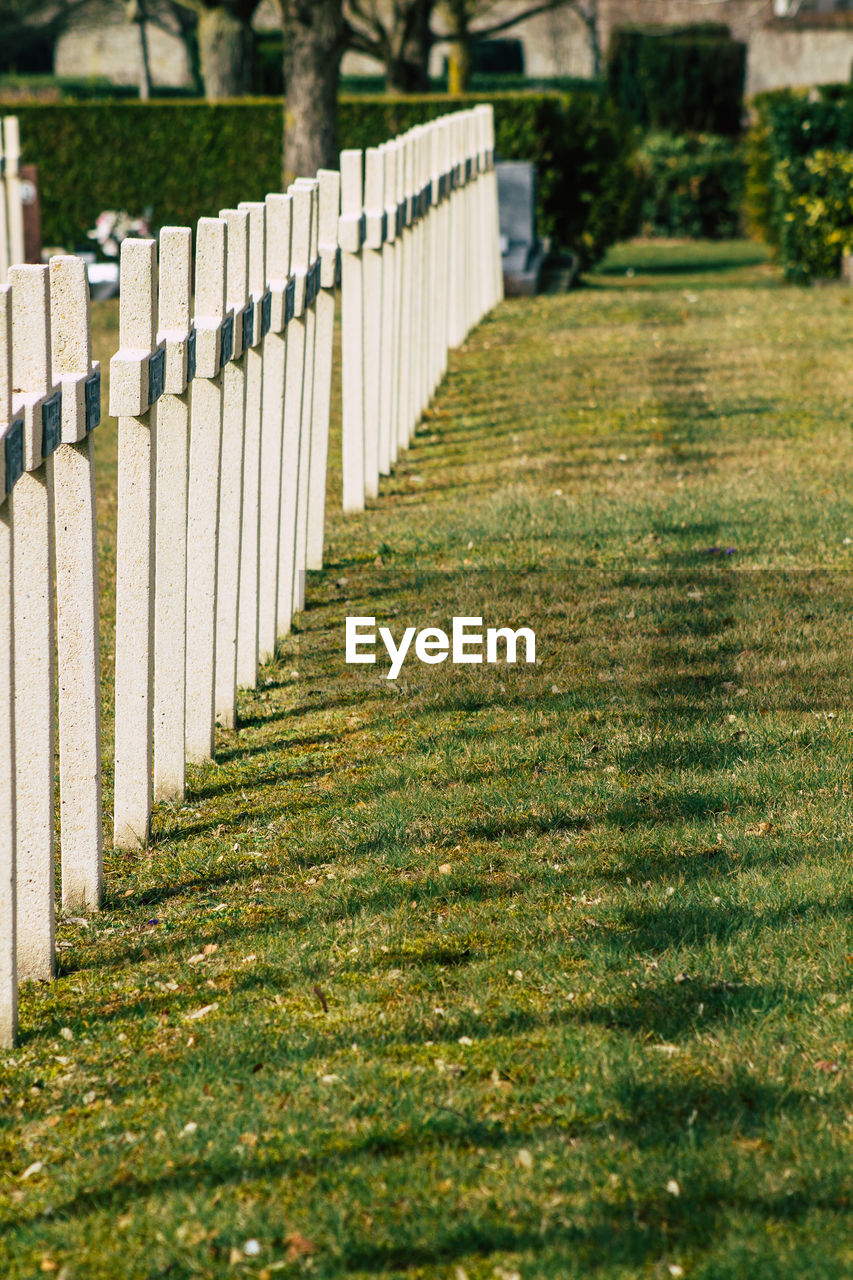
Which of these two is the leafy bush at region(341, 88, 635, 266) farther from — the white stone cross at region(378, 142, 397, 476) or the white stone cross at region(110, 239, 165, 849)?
the white stone cross at region(110, 239, 165, 849)

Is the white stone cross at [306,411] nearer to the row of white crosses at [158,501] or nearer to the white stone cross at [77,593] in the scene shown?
the row of white crosses at [158,501]

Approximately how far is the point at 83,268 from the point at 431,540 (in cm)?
397

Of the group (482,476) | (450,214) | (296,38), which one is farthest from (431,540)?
(296,38)

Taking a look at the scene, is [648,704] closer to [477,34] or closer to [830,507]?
[830,507]

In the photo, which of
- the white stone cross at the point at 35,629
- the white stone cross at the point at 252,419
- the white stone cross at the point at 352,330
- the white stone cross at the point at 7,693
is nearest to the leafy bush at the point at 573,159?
the white stone cross at the point at 352,330

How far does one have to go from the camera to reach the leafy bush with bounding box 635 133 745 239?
89.1 feet

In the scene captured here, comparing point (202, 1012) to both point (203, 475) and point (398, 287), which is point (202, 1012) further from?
point (398, 287)

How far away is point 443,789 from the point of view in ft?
15.7

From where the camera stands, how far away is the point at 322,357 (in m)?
7.22

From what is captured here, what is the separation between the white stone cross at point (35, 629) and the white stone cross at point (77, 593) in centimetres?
14

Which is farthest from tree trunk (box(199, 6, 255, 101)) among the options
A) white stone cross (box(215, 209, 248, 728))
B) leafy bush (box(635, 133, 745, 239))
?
white stone cross (box(215, 209, 248, 728))

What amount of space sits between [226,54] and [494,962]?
24.9 metres

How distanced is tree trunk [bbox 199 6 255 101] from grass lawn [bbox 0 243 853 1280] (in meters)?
20.9

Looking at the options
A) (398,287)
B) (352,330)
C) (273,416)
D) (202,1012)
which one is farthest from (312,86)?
(202,1012)
